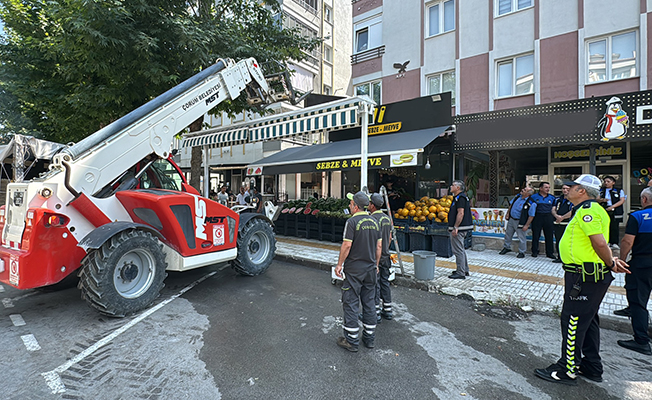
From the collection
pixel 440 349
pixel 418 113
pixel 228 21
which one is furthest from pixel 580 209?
pixel 228 21

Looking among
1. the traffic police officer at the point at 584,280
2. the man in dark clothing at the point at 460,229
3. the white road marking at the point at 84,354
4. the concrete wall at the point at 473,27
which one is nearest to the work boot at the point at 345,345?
the traffic police officer at the point at 584,280

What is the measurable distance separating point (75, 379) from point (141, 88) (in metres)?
8.27

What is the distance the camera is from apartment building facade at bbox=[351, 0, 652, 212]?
8125mm

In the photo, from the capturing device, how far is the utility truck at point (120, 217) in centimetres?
386

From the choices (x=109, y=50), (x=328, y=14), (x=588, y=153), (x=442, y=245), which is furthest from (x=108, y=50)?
(x=328, y=14)

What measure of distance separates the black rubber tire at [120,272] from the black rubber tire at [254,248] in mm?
1613

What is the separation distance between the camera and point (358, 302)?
355 cm

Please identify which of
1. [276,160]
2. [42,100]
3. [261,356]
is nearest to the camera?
[261,356]

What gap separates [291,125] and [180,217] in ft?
13.1

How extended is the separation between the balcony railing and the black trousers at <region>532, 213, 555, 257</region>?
32.7ft

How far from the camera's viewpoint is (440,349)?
3531 millimetres

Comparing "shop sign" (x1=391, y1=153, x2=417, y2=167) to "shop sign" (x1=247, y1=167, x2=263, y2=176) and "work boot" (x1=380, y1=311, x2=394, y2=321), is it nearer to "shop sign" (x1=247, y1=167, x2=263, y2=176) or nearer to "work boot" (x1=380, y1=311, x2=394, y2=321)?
"work boot" (x1=380, y1=311, x2=394, y2=321)

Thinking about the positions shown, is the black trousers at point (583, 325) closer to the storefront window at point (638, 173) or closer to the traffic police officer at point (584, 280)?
the traffic police officer at point (584, 280)

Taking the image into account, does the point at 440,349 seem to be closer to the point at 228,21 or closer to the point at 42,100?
the point at 228,21
